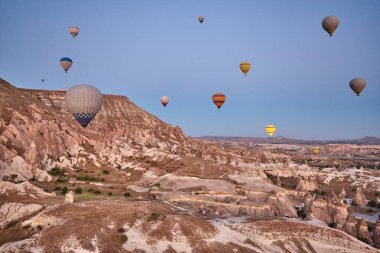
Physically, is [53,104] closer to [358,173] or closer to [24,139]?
[24,139]

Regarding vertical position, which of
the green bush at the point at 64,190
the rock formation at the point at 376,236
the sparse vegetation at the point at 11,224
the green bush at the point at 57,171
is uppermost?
the green bush at the point at 57,171

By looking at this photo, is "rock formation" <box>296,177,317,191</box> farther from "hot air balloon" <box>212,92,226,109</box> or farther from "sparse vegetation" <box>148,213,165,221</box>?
"sparse vegetation" <box>148,213,165,221</box>

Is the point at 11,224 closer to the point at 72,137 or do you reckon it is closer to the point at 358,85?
the point at 72,137

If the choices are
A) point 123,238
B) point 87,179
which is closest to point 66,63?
point 87,179

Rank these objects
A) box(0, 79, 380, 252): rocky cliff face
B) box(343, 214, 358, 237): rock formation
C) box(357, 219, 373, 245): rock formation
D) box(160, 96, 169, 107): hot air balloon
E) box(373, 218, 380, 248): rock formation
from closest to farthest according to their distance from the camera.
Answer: box(0, 79, 380, 252): rocky cliff face, box(357, 219, 373, 245): rock formation, box(373, 218, 380, 248): rock formation, box(343, 214, 358, 237): rock formation, box(160, 96, 169, 107): hot air balloon

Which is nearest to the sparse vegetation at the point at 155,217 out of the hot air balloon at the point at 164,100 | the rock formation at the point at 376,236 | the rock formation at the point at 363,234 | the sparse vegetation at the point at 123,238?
the sparse vegetation at the point at 123,238

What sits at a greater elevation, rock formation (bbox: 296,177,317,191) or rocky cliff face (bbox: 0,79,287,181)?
rocky cliff face (bbox: 0,79,287,181)

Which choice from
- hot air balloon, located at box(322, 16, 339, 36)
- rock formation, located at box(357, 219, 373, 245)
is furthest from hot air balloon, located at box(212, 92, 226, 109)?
rock formation, located at box(357, 219, 373, 245)

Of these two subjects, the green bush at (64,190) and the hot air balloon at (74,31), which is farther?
the hot air balloon at (74,31)

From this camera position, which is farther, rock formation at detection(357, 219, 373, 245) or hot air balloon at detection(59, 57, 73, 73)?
hot air balloon at detection(59, 57, 73, 73)

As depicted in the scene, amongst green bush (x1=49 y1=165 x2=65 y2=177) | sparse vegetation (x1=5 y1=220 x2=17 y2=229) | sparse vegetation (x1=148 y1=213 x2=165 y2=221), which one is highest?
green bush (x1=49 y1=165 x2=65 y2=177)

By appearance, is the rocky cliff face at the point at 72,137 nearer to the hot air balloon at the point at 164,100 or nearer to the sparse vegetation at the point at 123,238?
the hot air balloon at the point at 164,100
